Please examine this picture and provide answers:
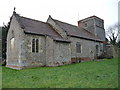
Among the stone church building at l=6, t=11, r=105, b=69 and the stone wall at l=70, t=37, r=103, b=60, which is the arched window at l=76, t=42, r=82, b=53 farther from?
the stone wall at l=70, t=37, r=103, b=60

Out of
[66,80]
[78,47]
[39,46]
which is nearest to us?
[66,80]

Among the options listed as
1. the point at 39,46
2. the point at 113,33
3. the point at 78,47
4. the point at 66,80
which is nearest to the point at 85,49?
the point at 78,47

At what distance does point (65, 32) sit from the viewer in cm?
2088

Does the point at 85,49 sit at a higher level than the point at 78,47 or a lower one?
lower

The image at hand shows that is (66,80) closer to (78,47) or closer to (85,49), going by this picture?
(78,47)

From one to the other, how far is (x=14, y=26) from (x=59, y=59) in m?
9.06

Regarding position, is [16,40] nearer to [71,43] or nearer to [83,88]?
[71,43]

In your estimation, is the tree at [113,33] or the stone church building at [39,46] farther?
the tree at [113,33]

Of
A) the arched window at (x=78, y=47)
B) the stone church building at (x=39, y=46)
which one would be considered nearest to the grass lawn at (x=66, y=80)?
the stone church building at (x=39, y=46)

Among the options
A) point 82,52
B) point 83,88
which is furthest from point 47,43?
point 83,88

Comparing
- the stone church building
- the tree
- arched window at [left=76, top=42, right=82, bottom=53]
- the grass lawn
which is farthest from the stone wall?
the tree

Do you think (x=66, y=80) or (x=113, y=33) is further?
(x=113, y=33)

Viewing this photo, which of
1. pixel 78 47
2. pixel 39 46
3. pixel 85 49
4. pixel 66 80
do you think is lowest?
pixel 66 80

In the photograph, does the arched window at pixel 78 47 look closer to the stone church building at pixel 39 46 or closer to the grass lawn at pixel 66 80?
the stone church building at pixel 39 46
